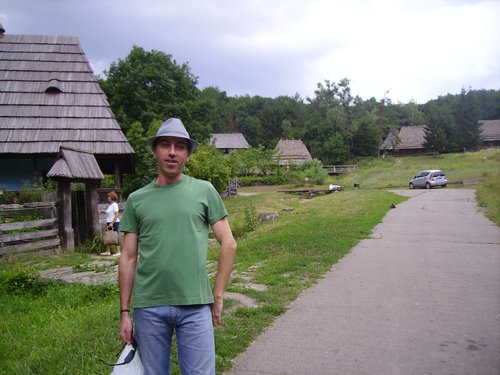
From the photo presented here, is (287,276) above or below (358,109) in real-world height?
below

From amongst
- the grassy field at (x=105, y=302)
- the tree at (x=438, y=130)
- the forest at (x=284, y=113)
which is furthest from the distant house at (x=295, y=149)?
the grassy field at (x=105, y=302)

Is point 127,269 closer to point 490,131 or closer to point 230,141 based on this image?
point 230,141

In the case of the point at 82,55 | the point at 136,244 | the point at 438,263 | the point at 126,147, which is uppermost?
the point at 82,55

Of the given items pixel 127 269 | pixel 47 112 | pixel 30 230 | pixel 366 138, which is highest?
pixel 366 138

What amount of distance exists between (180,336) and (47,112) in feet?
56.1

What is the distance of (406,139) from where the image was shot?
7462 cm

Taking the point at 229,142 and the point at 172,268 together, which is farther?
the point at 229,142

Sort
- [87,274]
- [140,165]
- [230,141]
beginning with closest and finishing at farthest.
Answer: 1. [87,274]
2. [140,165]
3. [230,141]

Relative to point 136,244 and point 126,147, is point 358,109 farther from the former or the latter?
point 136,244

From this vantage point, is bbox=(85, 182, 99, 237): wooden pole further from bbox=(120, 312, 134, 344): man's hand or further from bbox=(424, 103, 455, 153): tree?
bbox=(424, 103, 455, 153): tree

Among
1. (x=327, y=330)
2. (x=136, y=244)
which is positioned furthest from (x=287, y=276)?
(x=136, y=244)

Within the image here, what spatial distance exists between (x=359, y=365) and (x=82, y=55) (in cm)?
1935

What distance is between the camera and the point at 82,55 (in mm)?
19984

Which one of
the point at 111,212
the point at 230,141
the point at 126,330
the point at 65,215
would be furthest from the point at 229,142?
the point at 126,330
